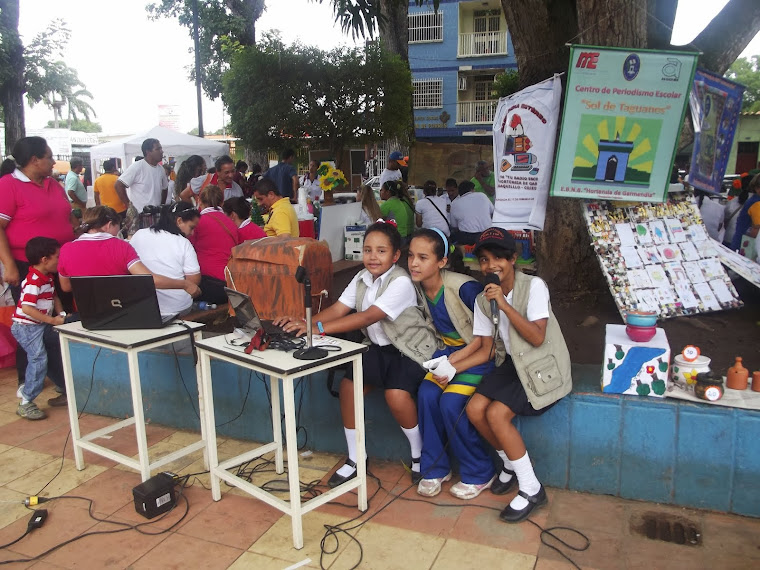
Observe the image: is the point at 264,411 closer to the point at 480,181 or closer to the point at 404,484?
the point at 404,484

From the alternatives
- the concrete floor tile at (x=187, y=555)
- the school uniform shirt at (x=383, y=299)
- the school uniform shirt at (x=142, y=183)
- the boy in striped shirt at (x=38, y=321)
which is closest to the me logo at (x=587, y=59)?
the school uniform shirt at (x=383, y=299)

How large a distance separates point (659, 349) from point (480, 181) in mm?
8486

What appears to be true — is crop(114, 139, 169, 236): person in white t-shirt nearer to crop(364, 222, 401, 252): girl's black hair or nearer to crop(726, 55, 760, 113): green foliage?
crop(364, 222, 401, 252): girl's black hair

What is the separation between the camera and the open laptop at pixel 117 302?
11.6ft

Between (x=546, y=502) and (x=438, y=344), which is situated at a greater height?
(x=438, y=344)

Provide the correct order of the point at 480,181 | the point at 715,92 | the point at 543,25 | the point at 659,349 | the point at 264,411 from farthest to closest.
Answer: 1. the point at 480,181
2. the point at 543,25
3. the point at 715,92
4. the point at 264,411
5. the point at 659,349

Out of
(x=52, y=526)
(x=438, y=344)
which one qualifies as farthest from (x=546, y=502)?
(x=52, y=526)

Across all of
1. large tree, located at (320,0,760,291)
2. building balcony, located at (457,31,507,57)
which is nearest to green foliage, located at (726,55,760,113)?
building balcony, located at (457,31,507,57)

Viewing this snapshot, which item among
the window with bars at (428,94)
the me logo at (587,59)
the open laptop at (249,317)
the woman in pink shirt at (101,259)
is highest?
the window with bars at (428,94)

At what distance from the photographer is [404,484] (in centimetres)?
359

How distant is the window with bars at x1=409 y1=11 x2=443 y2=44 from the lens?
30.1 m

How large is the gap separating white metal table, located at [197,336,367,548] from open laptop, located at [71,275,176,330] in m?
0.48

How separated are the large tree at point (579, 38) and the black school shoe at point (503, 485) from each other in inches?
92.0

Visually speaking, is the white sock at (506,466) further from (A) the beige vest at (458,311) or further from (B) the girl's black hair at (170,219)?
(B) the girl's black hair at (170,219)
